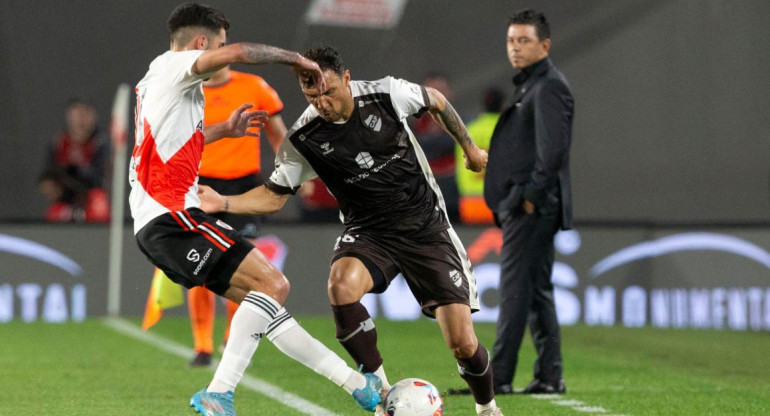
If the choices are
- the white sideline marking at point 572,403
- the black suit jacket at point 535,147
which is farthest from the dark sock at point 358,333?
the black suit jacket at point 535,147

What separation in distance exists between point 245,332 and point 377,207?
867 millimetres

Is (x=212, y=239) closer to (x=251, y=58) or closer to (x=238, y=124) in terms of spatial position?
(x=238, y=124)

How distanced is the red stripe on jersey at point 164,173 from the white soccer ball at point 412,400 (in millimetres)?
1233

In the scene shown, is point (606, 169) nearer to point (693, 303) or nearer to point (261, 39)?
point (693, 303)

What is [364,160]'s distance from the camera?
5.47 meters

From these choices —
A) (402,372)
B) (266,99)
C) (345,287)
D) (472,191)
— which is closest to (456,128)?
(345,287)

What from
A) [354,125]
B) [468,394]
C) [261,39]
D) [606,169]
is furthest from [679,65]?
[354,125]

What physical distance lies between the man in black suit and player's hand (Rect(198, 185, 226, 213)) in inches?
72.2

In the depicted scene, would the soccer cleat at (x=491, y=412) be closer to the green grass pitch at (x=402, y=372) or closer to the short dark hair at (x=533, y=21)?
the green grass pitch at (x=402, y=372)

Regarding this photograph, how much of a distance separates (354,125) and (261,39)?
30.1ft

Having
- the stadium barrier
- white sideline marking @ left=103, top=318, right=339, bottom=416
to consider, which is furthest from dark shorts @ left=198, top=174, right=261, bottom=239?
the stadium barrier

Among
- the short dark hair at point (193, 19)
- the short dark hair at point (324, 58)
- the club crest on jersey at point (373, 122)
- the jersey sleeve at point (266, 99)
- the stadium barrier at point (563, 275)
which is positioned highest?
the short dark hair at point (193, 19)

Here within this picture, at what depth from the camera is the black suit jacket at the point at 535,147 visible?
6.62 m

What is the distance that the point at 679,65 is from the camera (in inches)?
571
